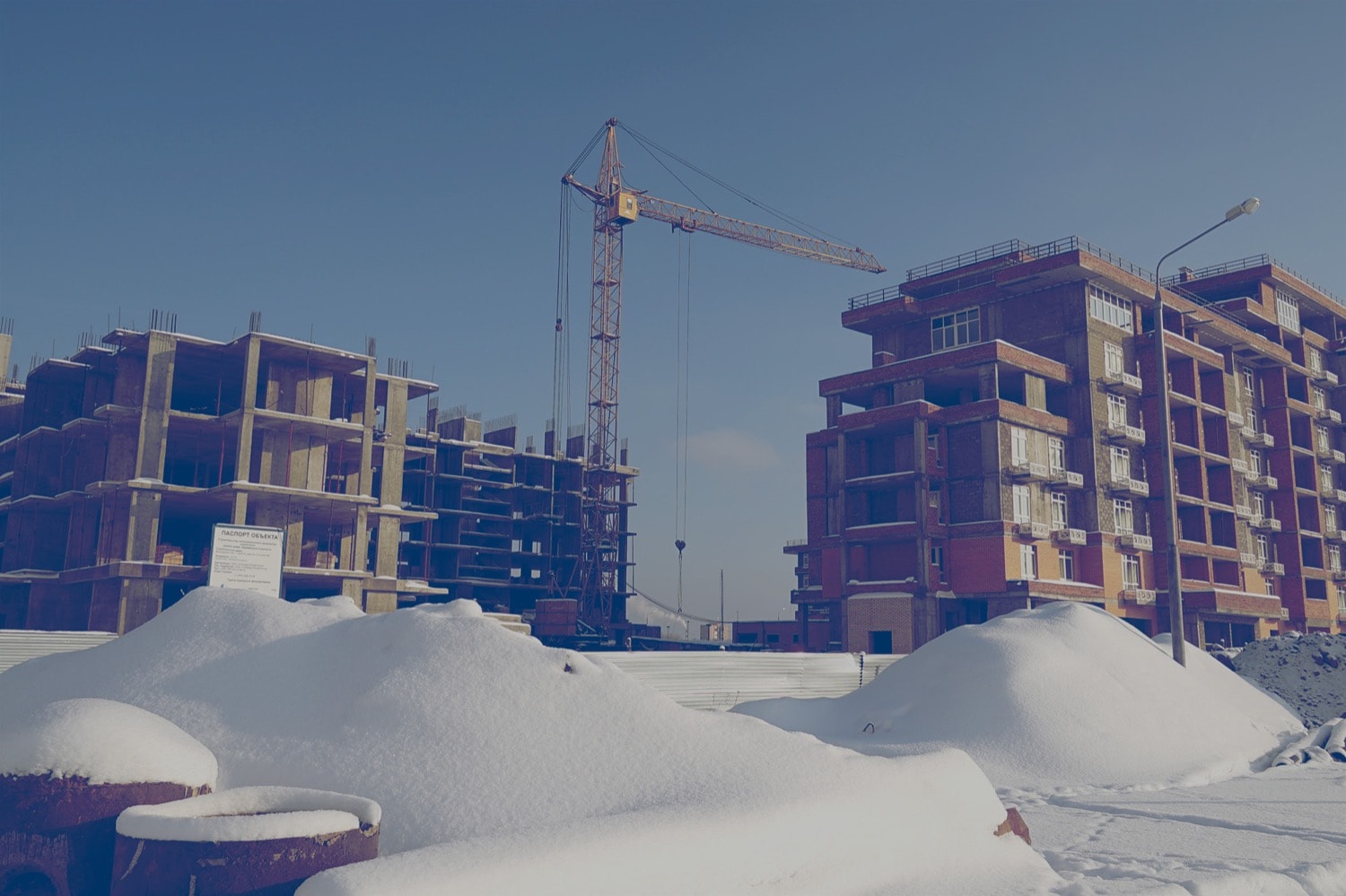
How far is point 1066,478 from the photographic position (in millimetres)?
51250

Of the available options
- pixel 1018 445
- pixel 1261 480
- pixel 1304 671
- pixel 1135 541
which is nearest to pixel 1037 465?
pixel 1018 445

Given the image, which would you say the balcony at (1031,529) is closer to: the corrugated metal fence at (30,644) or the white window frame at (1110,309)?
the white window frame at (1110,309)

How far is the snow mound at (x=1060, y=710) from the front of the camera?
1365cm

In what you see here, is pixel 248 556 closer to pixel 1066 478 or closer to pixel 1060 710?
pixel 1060 710

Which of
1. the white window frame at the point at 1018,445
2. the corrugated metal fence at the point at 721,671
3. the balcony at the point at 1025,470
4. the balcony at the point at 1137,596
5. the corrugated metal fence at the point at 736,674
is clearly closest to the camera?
the corrugated metal fence at the point at 721,671

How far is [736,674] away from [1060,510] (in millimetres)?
34459

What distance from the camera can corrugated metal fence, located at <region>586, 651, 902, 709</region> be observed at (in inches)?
838

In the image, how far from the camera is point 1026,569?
49.2 metres

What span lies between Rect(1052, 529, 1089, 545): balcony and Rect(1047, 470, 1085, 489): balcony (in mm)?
2257

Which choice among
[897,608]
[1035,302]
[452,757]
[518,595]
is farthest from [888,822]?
[518,595]

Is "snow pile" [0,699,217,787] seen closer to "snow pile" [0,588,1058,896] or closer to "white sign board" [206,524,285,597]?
"snow pile" [0,588,1058,896]

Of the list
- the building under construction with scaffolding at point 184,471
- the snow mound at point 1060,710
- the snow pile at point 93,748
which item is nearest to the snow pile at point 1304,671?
the snow mound at point 1060,710

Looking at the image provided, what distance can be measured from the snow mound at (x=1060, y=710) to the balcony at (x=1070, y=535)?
32.5 meters

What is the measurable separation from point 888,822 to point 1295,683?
18629 millimetres
